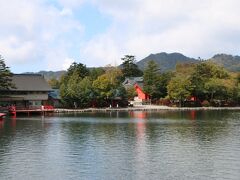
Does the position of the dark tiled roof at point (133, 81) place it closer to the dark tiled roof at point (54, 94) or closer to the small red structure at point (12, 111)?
the dark tiled roof at point (54, 94)

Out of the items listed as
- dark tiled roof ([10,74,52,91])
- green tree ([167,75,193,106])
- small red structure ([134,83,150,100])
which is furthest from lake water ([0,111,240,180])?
small red structure ([134,83,150,100])

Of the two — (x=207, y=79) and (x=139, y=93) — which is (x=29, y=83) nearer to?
(x=139, y=93)

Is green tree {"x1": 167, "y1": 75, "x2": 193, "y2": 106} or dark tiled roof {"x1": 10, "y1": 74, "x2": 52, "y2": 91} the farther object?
green tree {"x1": 167, "y1": 75, "x2": 193, "y2": 106}

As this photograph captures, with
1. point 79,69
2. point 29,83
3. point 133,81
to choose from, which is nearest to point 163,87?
point 133,81

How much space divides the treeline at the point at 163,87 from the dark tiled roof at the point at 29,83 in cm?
350

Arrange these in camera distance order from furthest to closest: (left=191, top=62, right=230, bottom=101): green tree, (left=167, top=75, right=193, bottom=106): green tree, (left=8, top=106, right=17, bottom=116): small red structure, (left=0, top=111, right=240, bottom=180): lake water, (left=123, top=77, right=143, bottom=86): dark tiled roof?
(left=123, top=77, right=143, bottom=86): dark tiled roof
(left=191, top=62, right=230, bottom=101): green tree
(left=167, top=75, right=193, bottom=106): green tree
(left=8, top=106, right=17, bottom=116): small red structure
(left=0, top=111, right=240, bottom=180): lake water

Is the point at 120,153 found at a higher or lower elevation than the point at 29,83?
lower

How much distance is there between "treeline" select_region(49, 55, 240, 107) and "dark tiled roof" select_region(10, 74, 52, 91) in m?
3.50

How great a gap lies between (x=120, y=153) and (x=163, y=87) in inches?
2586

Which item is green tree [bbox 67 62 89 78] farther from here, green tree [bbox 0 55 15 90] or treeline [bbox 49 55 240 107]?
green tree [bbox 0 55 15 90]

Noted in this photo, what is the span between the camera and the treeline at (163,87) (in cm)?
8181

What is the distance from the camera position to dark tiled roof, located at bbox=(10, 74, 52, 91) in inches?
3056

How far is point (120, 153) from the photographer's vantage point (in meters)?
30.1

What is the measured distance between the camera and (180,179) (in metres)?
22.3
